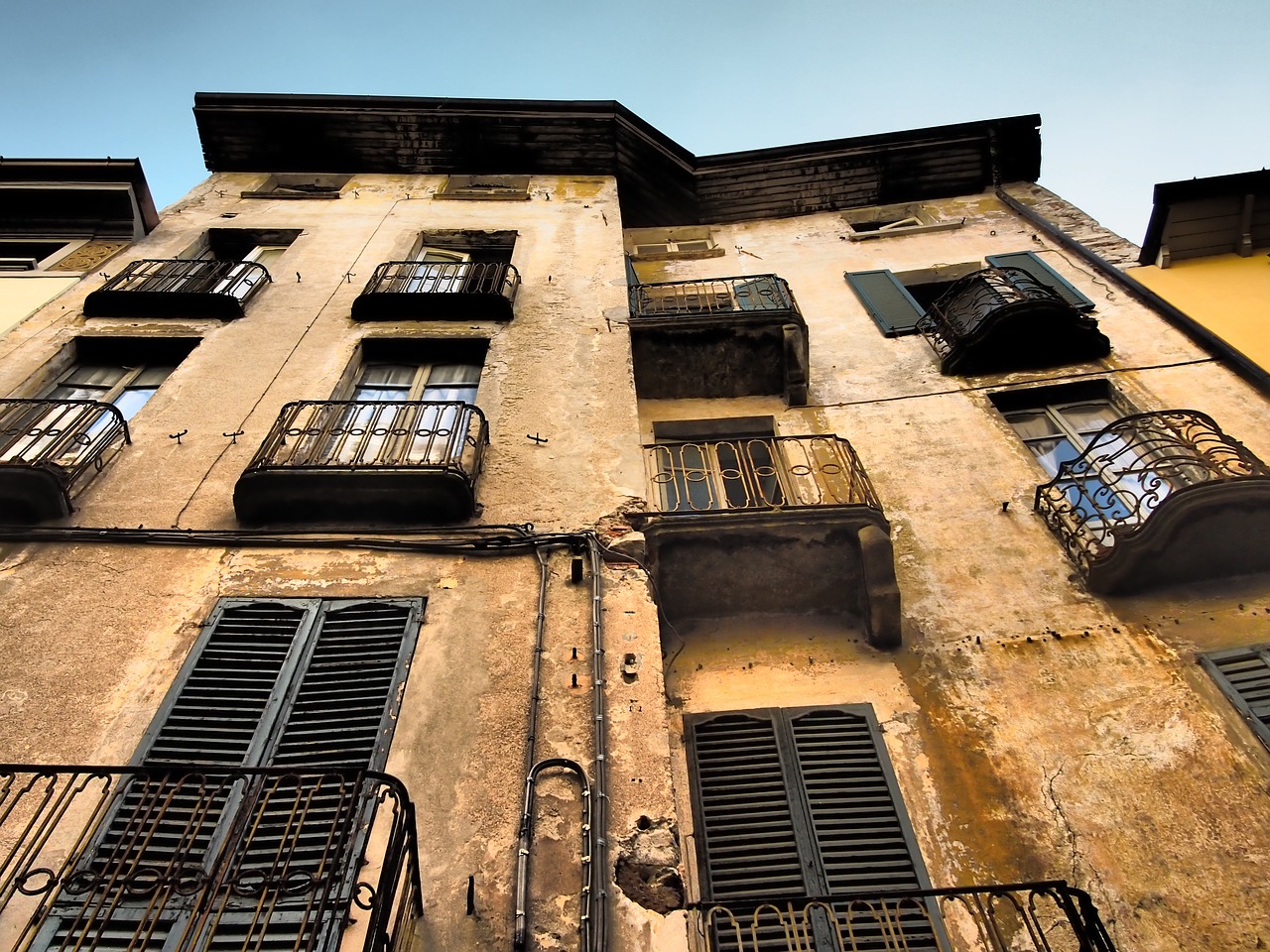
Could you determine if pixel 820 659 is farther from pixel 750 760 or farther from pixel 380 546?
pixel 380 546

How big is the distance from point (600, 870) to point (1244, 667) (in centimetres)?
543

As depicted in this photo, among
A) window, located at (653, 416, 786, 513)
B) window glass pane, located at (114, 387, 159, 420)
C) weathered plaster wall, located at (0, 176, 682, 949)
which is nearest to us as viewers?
weathered plaster wall, located at (0, 176, 682, 949)

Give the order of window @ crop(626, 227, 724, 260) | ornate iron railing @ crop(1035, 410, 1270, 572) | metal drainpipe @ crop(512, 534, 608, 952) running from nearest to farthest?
metal drainpipe @ crop(512, 534, 608, 952) → ornate iron railing @ crop(1035, 410, 1270, 572) → window @ crop(626, 227, 724, 260)

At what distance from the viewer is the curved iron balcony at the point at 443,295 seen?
414 inches

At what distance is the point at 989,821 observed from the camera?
616 centimetres

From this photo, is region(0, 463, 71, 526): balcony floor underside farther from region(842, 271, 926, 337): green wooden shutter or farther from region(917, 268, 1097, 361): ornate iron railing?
region(842, 271, 926, 337): green wooden shutter

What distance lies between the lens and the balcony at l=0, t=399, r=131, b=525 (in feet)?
23.0

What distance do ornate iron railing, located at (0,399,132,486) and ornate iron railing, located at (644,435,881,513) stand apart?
4937mm

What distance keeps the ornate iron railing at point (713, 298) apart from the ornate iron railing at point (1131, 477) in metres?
3.83

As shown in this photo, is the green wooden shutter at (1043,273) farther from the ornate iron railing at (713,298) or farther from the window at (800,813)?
the window at (800,813)

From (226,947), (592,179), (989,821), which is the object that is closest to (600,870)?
(226,947)

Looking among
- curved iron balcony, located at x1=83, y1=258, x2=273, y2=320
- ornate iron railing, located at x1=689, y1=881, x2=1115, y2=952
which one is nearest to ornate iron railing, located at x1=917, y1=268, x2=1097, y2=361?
ornate iron railing, located at x1=689, y1=881, x2=1115, y2=952

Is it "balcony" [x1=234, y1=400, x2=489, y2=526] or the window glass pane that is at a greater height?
the window glass pane

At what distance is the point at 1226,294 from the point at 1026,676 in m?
7.64
